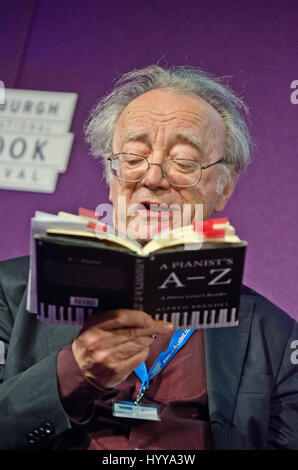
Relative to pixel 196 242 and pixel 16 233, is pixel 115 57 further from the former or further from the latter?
pixel 196 242

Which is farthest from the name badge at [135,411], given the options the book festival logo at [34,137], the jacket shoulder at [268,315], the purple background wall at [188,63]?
the book festival logo at [34,137]

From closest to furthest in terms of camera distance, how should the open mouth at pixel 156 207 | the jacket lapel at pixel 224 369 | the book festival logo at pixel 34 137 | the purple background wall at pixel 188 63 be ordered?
the jacket lapel at pixel 224 369
the open mouth at pixel 156 207
the purple background wall at pixel 188 63
the book festival logo at pixel 34 137

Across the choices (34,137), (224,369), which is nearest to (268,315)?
(224,369)

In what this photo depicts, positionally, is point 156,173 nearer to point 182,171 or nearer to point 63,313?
point 182,171

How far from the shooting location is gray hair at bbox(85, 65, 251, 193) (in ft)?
6.70

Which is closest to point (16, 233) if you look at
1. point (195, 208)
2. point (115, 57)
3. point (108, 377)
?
point (115, 57)

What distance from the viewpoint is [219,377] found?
153cm

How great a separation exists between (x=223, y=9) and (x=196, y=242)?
1933mm

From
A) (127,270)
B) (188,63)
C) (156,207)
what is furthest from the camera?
(188,63)

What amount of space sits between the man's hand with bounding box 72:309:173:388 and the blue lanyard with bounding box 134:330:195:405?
0.25m

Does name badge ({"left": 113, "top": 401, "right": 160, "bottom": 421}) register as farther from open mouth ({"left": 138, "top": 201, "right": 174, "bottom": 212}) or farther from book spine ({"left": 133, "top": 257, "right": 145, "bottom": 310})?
open mouth ({"left": 138, "top": 201, "right": 174, "bottom": 212})

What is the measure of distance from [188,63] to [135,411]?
1.80 meters

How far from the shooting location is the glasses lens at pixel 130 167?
5.87 ft

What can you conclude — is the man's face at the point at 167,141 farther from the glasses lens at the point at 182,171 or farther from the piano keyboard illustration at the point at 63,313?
the piano keyboard illustration at the point at 63,313
